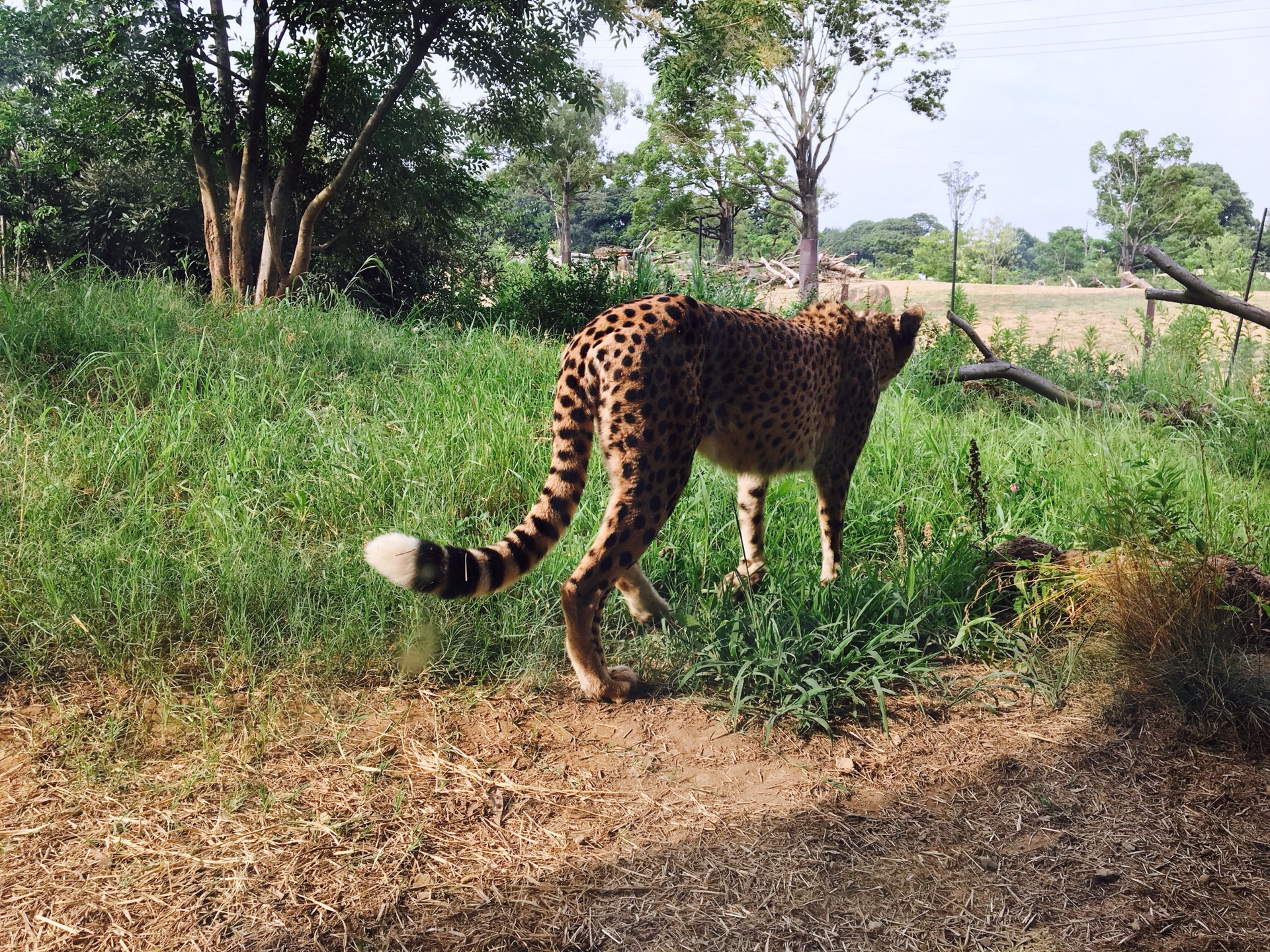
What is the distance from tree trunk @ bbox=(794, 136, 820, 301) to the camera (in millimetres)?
19508

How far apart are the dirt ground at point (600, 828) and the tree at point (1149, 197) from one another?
3391 cm

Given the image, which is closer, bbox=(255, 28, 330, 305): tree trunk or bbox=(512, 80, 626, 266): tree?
bbox=(255, 28, 330, 305): tree trunk

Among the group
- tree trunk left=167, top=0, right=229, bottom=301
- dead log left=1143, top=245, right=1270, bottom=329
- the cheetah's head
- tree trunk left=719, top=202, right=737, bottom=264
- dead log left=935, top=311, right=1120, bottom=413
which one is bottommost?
dead log left=935, top=311, right=1120, bottom=413

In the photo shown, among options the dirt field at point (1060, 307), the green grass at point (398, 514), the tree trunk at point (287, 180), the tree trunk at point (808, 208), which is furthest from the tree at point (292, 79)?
the tree trunk at point (808, 208)

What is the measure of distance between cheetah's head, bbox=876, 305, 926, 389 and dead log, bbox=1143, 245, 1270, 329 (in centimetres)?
125

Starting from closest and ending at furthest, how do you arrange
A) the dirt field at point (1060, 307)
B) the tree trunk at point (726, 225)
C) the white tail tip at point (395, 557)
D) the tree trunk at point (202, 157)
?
the white tail tip at point (395, 557), the tree trunk at point (202, 157), the dirt field at point (1060, 307), the tree trunk at point (726, 225)

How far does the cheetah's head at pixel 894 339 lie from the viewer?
406 cm

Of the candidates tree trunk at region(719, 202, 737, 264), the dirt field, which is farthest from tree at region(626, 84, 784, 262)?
the dirt field

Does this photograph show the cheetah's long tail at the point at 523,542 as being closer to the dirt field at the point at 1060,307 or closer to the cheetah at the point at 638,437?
the cheetah at the point at 638,437

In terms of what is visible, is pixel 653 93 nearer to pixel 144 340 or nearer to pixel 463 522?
pixel 144 340

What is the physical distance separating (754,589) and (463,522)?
4.06ft

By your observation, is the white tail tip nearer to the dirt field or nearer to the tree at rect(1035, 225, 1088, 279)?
the dirt field

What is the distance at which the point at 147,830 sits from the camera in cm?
210

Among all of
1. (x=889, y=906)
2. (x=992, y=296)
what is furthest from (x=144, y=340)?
(x=992, y=296)
